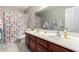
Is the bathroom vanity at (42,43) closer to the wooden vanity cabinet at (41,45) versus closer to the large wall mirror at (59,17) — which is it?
the wooden vanity cabinet at (41,45)

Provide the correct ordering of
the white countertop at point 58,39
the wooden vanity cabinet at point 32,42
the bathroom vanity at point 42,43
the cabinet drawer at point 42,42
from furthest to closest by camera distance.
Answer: the wooden vanity cabinet at point 32,42, the cabinet drawer at point 42,42, the bathroom vanity at point 42,43, the white countertop at point 58,39

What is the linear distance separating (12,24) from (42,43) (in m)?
0.60

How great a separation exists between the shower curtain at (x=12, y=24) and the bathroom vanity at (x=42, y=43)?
17cm

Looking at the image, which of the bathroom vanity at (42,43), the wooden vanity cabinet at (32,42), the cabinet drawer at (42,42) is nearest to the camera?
the bathroom vanity at (42,43)

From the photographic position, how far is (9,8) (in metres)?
1.89

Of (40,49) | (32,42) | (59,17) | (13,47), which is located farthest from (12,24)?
(59,17)

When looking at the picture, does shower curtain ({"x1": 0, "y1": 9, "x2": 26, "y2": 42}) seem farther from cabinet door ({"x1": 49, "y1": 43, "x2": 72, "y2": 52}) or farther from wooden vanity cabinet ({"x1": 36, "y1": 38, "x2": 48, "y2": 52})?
cabinet door ({"x1": 49, "y1": 43, "x2": 72, "y2": 52})

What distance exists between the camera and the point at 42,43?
1.96m

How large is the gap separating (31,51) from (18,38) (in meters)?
0.31

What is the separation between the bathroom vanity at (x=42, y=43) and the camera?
1563mm

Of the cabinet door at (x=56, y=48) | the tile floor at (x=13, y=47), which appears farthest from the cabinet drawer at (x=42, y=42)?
the tile floor at (x=13, y=47)
